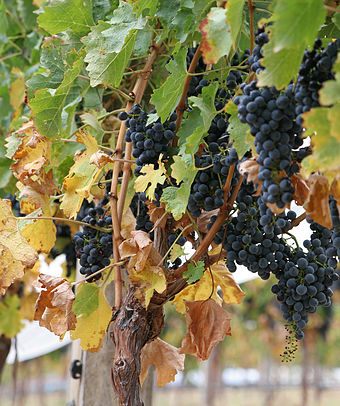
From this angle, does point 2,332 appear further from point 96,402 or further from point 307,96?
point 307,96

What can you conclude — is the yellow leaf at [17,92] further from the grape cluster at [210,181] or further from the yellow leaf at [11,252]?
the grape cluster at [210,181]

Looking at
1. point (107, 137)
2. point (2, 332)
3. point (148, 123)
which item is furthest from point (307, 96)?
point (2, 332)

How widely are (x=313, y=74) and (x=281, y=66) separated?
0.05 m

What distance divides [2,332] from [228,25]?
209 centimetres

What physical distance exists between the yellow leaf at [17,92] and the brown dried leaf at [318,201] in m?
1.47

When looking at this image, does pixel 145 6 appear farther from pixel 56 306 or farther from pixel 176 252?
pixel 56 306

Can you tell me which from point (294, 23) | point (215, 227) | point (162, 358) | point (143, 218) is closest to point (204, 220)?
point (215, 227)

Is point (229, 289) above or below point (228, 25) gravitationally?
below

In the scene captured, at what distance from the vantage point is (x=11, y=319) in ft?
8.21

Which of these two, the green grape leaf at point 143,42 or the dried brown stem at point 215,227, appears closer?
the dried brown stem at point 215,227

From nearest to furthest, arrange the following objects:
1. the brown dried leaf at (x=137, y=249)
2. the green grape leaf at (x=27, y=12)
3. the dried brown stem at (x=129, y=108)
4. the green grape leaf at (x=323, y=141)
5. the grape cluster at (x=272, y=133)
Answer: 1. the green grape leaf at (x=323, y=141)
2. the grape cluster at (x=272, y=133)
3. the brown dried leaf at (x=137, y=249)
4. the dried brown stem at (x=129, y=108)
5. the green grape leaf at (x=27, y=12)

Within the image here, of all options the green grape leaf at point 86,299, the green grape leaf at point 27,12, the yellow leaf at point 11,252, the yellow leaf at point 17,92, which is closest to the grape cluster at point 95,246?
the green grape leaf at point 86,299

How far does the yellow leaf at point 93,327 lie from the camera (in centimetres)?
113

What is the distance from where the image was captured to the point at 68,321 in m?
1.01
